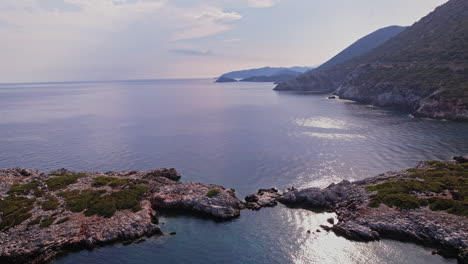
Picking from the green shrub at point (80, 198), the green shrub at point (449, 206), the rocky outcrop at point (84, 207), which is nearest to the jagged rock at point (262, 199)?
the rocky outcrop at point (84, 207)

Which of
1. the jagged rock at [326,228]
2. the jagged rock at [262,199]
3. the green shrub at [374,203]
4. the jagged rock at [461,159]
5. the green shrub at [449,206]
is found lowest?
the jagged rock at [326,228]

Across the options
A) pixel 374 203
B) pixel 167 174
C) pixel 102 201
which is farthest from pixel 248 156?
A: pixel 102 201

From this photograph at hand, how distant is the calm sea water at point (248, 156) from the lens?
4147 centimetres

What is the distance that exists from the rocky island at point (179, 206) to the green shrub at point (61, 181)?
0.18 m

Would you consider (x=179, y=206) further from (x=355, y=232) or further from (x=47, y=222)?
(x=355, y=232)

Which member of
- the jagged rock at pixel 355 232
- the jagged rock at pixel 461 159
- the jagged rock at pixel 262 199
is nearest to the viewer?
the jagged rock at pixel 355 232

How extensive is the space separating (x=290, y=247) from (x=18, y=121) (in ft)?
554

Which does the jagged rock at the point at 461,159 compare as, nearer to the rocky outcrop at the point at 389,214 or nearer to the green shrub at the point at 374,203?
the rocky outcrop at the point at 389,214

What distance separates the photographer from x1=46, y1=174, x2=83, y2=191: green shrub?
2274 inches

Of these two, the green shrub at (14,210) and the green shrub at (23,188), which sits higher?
the green shrub at (23,188)

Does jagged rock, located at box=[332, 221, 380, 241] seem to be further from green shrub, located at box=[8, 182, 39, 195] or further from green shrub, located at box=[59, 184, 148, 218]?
green shrub, located at box=[8, 182, 39, 195]

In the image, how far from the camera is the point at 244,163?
79.5 meters

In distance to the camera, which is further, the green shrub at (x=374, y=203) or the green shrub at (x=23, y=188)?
the green shrub at (x=23, y=188)

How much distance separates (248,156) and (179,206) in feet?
113
